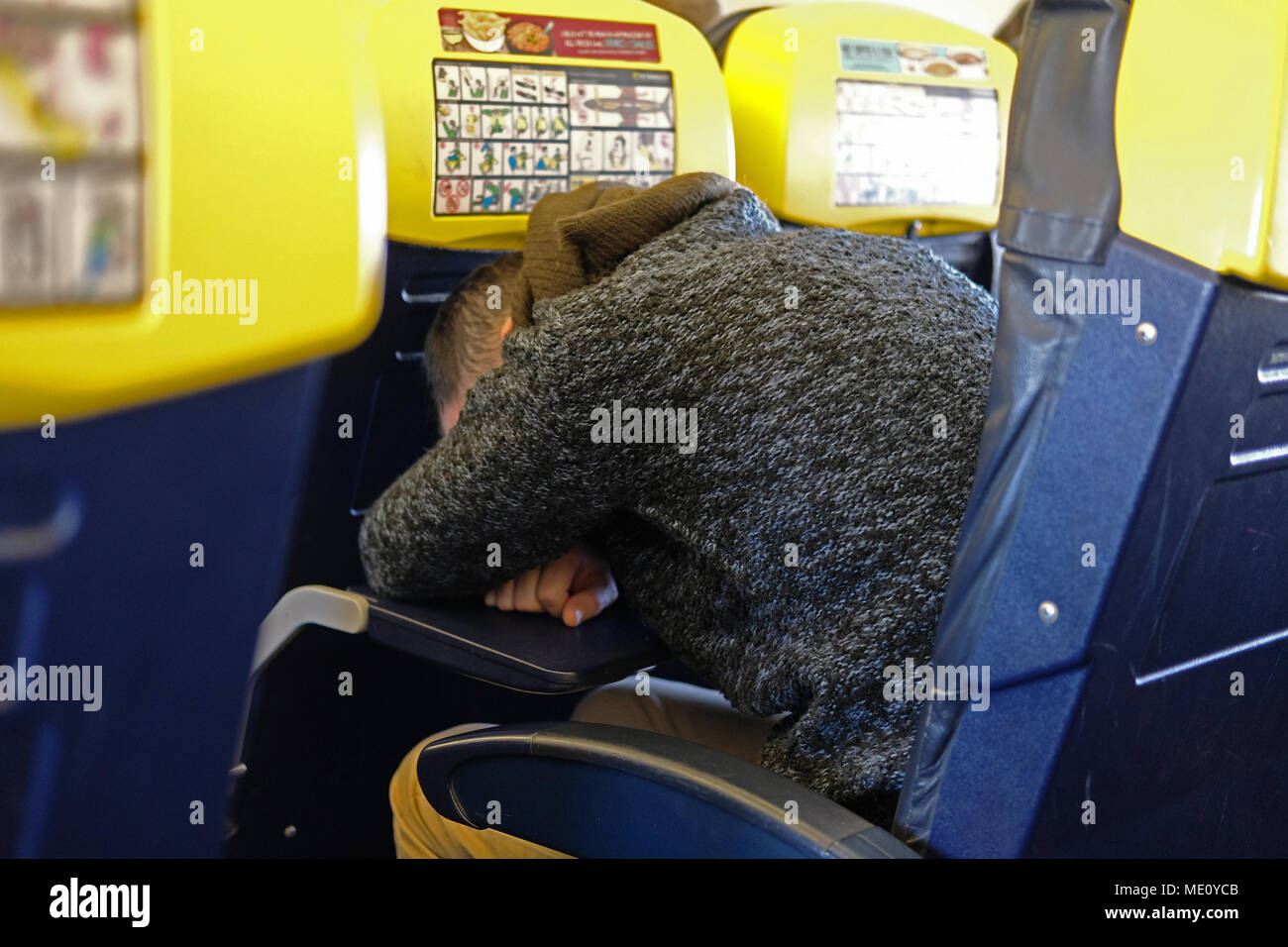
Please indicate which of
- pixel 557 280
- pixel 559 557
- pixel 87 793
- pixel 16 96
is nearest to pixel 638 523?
pixel 559 557

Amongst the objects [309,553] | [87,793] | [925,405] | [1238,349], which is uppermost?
[1238,349]

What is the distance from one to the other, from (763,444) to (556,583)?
31 cm

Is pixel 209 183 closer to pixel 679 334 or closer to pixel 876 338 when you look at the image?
pixel 679 334

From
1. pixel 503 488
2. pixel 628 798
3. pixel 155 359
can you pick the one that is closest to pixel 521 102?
pixel 503 488

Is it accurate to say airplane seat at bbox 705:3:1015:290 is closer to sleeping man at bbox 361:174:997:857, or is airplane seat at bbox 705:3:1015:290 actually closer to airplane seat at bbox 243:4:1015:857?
airplane seat at bbox 243:4:1015:857

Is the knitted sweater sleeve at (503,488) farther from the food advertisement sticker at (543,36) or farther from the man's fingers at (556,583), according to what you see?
the food advertisement sticker at (543,36)

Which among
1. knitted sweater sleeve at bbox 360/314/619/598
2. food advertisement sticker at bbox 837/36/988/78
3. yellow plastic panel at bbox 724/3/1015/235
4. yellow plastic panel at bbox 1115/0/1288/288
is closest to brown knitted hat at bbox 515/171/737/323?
knitted sweater sleeve at bbox 360/314/619/598

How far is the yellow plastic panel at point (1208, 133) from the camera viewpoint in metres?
0.60

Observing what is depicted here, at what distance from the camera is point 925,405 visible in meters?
0.94

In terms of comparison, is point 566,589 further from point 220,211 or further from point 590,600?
point 220,211

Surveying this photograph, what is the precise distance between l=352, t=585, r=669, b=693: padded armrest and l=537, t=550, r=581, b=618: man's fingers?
0.05 feet

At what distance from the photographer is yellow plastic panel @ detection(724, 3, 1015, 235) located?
1.75 meters

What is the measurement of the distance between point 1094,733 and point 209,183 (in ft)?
1.94

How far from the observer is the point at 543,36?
4.61 ft
